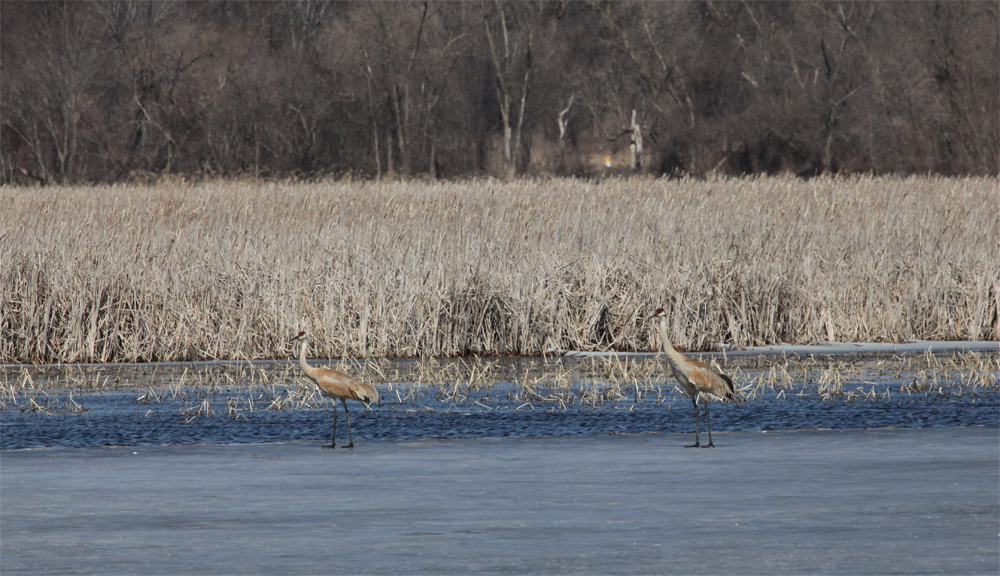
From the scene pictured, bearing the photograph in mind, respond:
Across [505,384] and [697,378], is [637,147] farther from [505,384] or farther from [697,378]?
[697,378]

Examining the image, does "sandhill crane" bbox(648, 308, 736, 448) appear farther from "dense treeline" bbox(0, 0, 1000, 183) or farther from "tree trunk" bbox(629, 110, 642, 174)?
"tree trunk" bbox(629, 110, 642, 174)

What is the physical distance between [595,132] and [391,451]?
49369mm

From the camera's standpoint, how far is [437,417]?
27.1 feet

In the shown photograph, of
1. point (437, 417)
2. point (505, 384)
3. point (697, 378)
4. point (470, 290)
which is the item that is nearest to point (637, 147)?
point (470, 290)

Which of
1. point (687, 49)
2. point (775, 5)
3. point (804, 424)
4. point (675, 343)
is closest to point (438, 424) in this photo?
point (804, 424)

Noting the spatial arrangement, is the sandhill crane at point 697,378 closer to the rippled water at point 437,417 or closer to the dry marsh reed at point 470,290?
the rippled water at point 437,417

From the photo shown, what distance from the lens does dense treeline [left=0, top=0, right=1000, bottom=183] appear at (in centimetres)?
4466

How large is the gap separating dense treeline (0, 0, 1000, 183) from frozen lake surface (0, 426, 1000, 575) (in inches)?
1448

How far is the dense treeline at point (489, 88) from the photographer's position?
44.7 meters

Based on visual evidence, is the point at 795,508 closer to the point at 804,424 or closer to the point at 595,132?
the point at 804,424

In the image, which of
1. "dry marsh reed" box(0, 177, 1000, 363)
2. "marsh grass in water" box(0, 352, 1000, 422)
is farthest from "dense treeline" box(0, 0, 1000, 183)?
"marsh grass in water" box(0, 352, 1000, 422)

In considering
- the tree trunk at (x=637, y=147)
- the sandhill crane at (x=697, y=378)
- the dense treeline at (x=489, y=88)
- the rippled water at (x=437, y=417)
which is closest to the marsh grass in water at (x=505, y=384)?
the rippled water at (x=437, y=417)

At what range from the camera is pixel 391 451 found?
6.99m

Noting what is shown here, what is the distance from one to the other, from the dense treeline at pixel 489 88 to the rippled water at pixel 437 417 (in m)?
34.4
